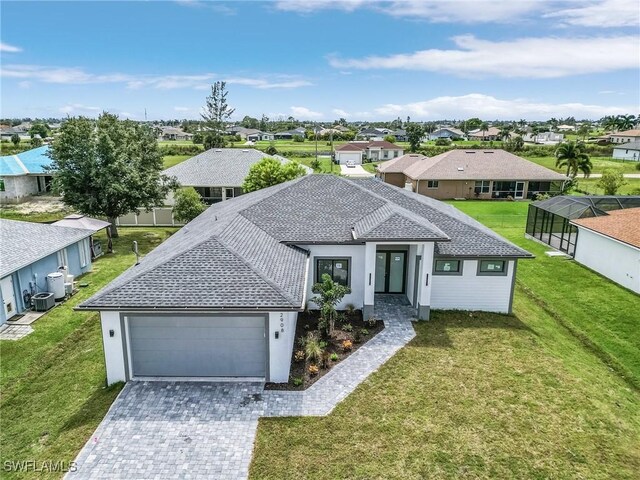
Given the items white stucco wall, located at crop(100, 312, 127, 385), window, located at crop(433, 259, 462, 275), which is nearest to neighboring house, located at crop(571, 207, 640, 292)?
window, located at crop(433, 259, 462, 275)

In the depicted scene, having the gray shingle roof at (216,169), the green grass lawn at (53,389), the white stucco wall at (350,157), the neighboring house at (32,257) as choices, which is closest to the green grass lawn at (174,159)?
the white stucco wall at (350,157)

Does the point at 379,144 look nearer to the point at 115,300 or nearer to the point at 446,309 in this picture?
the point at 446,309

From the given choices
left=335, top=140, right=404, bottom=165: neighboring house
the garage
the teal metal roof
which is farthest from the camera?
left=335, top=140, right=404, bottom=165: neighboring house

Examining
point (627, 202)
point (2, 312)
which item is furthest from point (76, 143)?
point (627, 202)

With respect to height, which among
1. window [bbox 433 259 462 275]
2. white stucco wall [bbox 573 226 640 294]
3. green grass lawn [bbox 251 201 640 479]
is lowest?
green grass lawn [bbox 251 201 640 479]

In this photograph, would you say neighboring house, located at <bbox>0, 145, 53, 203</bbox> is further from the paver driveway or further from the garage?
the paver driveway

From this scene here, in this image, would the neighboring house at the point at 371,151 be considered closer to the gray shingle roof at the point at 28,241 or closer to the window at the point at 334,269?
the gray shingle roof at the point at 28,241
